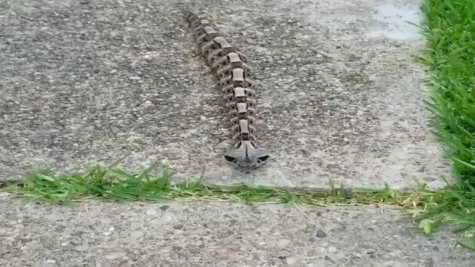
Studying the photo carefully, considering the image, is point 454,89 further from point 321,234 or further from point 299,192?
point 321,234

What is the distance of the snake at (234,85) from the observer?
159 inches

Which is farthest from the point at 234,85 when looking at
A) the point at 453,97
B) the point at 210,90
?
the point at 453,97

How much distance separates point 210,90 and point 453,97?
1256 mm

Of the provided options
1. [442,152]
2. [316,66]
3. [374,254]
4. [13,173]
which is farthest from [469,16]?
[13,173]


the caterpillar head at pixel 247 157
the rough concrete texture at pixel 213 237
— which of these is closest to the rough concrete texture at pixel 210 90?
the caterpillar head at pixel 247 157

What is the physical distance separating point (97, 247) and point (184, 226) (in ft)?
1.19

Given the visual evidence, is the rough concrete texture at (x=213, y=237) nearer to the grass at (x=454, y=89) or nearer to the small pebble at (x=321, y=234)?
the small pebble at (x=321, y=234)

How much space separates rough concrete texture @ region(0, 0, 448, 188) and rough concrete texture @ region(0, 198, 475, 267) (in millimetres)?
250

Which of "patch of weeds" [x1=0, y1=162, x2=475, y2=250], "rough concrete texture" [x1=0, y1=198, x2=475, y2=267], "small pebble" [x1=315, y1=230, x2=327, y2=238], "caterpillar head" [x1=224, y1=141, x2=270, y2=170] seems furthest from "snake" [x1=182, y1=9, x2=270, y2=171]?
"small pebble" [x1=315, y1=230, x2=327, y2=238]

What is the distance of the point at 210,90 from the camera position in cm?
477

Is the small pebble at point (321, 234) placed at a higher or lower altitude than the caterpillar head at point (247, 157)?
lower

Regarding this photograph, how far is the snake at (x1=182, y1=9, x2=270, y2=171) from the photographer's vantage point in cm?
404

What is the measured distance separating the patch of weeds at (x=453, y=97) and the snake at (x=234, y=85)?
833 millimetres

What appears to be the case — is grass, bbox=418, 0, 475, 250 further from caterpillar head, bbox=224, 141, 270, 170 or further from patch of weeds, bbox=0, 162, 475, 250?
caterpillar head, bbox=224, 141, 270, 170
